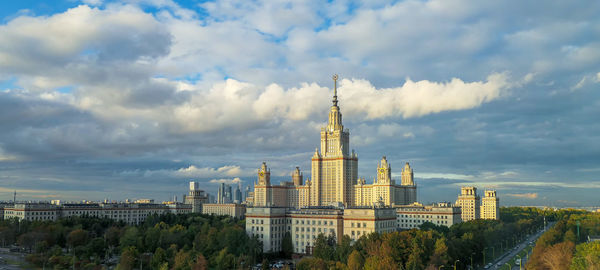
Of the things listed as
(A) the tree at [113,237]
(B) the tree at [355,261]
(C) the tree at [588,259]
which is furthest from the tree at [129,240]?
(C) the tree at [588,259]

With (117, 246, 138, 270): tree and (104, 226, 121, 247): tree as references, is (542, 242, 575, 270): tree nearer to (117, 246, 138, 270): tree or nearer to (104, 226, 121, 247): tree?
(117, 246, 138, 270): tree

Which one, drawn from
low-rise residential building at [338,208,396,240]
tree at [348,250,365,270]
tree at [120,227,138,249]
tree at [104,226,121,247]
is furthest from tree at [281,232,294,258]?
tree at [104,226,121,247]

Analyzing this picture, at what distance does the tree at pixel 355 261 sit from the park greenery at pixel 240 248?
10 cm

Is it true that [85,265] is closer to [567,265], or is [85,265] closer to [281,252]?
[281,252]

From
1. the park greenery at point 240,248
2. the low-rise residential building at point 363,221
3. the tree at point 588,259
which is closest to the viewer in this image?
the tree at point 588,259

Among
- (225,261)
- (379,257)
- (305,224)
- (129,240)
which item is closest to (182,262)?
(225,261)

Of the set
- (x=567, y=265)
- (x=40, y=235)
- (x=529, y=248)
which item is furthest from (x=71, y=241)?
(x=529, y=248)

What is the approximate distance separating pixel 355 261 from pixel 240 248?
46710 millimetres

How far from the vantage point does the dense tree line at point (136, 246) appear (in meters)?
118

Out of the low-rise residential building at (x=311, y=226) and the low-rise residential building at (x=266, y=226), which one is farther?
the low-rise residential building at (x=266, y=226)

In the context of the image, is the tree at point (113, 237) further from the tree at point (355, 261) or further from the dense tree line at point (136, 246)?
the tree at point (355, 261)

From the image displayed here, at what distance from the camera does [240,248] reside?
136 meters

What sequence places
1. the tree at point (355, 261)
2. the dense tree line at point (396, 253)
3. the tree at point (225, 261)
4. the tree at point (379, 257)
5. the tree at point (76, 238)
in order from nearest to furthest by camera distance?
A: 1. the tree at point (379, 257)
2. the tree at point (355, 261)
3. the dense tree line at point (396, 253)
4. the tree at point (225, 261)
5. the tree at point (76, 238)

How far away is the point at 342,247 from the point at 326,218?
3283cm
